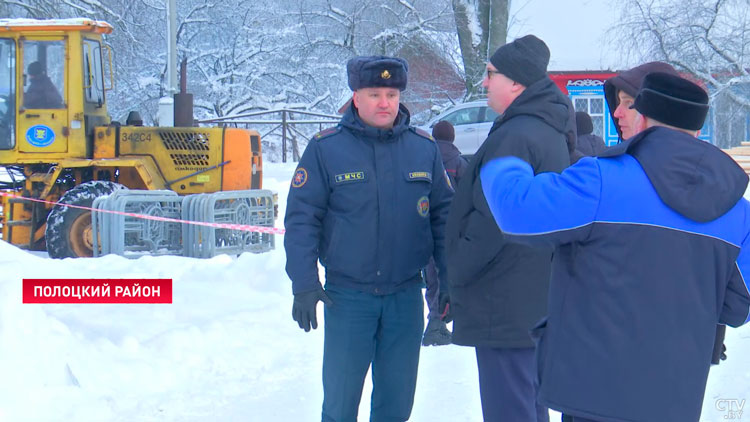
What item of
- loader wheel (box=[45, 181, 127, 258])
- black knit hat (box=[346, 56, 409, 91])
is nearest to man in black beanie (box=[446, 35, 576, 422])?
black knit hat (box=[346, 56, 409, 91])

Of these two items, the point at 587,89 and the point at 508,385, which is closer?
the point at 508,385

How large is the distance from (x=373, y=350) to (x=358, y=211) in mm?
593

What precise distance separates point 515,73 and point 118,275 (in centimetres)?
558

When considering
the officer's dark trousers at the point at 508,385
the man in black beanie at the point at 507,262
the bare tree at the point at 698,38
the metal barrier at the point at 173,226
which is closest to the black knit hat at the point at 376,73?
the man in black beanie at the point at 507,262

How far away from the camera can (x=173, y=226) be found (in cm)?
1002

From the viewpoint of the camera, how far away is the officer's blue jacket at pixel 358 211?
3352 millimetres

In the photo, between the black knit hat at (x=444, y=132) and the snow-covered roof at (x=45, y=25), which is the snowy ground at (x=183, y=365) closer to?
the black knit hat at (x=444, y=132)

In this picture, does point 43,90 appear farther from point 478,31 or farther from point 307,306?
point 478,31

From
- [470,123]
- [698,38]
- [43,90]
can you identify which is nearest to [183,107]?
[43,90]

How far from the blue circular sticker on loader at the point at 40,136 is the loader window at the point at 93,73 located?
602 millimetres

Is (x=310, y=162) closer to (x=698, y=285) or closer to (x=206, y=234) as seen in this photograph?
(x=698, y=285)
